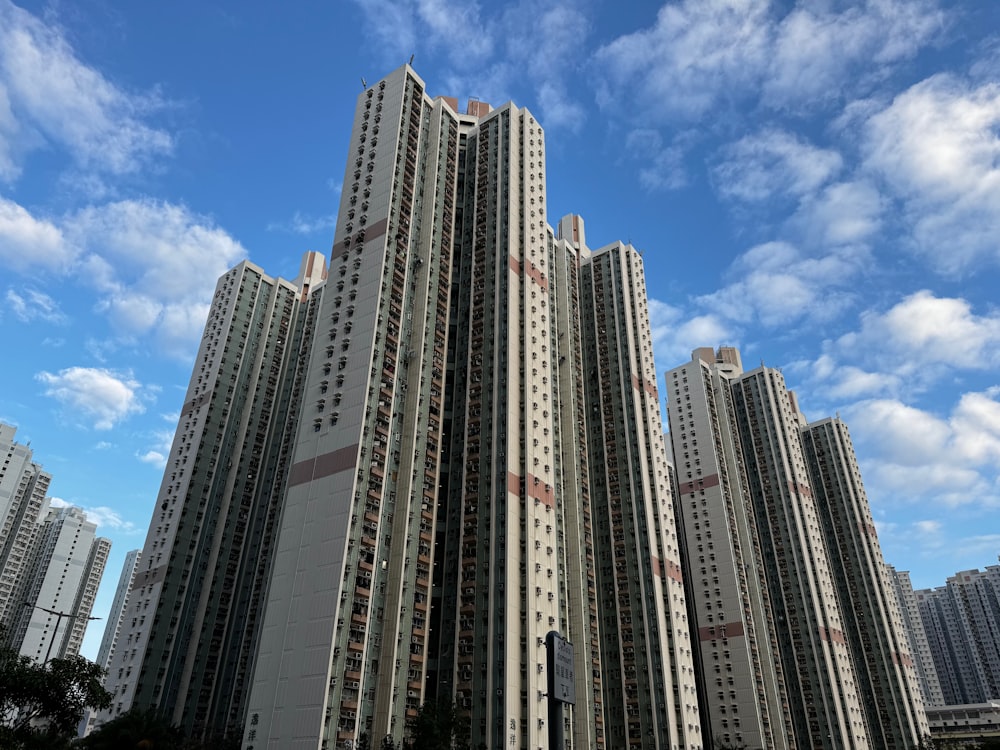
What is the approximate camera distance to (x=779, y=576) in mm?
112125

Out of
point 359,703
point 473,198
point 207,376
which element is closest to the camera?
point 359,703

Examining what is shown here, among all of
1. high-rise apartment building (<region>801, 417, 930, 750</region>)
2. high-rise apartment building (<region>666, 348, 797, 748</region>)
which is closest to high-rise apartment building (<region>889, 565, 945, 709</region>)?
high-rise apartment building (<region>801, 417, 930, 750</region>)

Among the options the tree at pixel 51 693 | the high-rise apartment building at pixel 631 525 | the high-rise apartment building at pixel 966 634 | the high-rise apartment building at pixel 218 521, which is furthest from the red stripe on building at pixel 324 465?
the high-rise apartment building at pixel 966 634

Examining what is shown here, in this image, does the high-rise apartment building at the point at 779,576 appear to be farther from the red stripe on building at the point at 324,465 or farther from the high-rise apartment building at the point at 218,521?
the red stripe on building at the point at 324,465

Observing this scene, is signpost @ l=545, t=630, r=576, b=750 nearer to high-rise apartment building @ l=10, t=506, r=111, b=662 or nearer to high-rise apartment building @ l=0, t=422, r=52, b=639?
high-rise apartment building @ l=0, t=422, r=52, b=639

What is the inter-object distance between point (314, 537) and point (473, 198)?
44.7 metres

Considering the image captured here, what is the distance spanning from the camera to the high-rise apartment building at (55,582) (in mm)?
146250

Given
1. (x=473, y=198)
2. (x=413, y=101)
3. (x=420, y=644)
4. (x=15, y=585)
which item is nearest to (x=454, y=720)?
(x=420, y=644)

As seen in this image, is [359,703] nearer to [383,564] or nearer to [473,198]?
[383,564]

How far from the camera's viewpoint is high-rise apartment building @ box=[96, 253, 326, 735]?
78.7 meters

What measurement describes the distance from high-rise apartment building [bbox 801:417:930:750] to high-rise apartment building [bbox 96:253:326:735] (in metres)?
93.9

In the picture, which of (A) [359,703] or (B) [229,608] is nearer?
(A) [359,703]

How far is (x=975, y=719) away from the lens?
143250 mm

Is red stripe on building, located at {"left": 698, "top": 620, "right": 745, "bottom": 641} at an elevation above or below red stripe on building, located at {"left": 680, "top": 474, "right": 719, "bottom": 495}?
below
